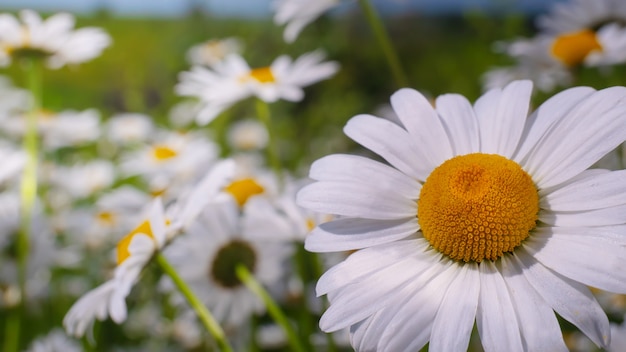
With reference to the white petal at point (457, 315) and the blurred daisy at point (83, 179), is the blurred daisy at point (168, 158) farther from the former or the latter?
the white petal at point (457, 315)

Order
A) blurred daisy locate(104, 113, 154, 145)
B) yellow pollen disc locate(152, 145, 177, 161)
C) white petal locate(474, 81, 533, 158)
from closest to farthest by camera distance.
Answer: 1. white petal locate(474, 81, 533, 158)
2. yellow pollen disc locate(152, 145, 177, 161)
3. blurred daisy locate(104, 113, 154, 145)

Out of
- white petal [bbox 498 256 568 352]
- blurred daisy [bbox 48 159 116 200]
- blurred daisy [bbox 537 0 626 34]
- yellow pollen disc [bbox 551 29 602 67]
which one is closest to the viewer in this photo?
white petal [bbox 498 256 568 352]

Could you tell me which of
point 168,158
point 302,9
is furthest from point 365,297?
point 168,158

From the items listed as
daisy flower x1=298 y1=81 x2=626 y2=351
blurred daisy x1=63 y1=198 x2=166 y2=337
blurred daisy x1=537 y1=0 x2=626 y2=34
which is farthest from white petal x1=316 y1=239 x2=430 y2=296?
blurred daisy x1=537 y1=0 x2=626 y2=34

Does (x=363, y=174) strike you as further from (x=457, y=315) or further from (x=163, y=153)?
(x=163, y=153)

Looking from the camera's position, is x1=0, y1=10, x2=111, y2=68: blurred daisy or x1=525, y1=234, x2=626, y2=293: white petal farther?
x1=0, y1=10, x2=111, y2=68: blurred daisy

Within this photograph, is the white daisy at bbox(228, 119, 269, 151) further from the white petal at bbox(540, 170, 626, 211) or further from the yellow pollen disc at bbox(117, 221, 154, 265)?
the white petal at bbox(540, 170, 626, 211)

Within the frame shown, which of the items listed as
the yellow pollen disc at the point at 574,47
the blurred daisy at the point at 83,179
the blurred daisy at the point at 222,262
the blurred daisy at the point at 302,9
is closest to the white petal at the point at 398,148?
the blurred daisy at the point at 222,262
